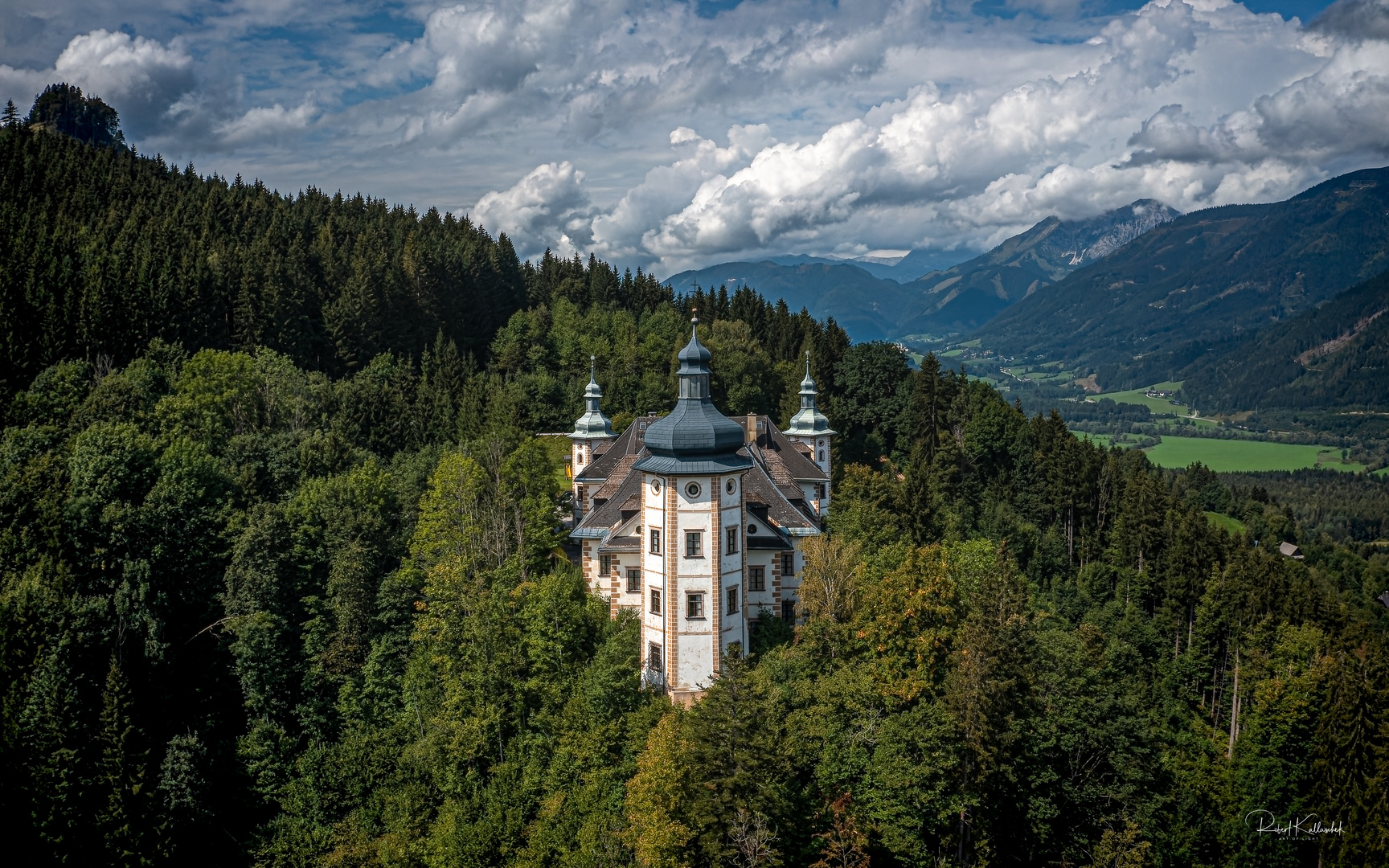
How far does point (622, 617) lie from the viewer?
4788 cm

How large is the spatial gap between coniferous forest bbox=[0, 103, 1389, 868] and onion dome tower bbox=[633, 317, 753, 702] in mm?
2534

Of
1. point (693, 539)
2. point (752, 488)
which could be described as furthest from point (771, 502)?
point (693, 539)

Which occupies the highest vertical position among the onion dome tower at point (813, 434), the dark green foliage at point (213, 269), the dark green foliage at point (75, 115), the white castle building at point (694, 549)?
the dark green foliage at point (75, 115)

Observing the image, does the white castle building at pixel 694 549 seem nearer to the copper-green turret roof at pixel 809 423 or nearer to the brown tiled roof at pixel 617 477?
the brown tiled roof at pixel 617 477

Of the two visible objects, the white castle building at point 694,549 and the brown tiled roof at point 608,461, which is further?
the brown tiled roof at point 608,461

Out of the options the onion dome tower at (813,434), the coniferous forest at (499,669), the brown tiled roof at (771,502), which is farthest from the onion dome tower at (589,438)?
the brown tiled roof at (771,502)

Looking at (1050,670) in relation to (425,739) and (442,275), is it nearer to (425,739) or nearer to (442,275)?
(425,739)

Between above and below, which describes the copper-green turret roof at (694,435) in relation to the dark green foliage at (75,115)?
below

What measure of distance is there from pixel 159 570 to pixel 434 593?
13.9m

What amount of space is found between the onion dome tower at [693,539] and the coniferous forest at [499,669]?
2.53 m

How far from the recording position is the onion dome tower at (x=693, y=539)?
43.8 metres

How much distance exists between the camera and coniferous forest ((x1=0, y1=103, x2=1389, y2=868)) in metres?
37.1

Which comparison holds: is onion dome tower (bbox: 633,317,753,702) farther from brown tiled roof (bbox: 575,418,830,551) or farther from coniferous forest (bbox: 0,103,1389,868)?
brown tiled roof (bbox: 575,418,830,551)

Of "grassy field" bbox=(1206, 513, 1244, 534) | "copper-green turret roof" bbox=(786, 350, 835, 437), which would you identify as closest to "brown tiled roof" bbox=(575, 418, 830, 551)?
"copper-green turret roof" bbox=(786, 350, 835, 437)
